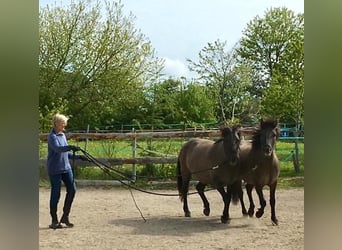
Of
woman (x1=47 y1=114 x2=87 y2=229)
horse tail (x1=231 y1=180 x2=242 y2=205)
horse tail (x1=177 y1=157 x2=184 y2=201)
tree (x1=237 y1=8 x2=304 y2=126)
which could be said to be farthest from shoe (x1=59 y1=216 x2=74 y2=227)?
tree (x1=237 y1=8 x2=304 y2=126)

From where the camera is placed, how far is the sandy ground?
2100 millimetres

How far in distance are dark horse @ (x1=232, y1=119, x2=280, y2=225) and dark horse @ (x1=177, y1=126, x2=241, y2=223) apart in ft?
0.19

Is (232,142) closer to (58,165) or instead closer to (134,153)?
(134,153)

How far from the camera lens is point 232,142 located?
2.35 meters

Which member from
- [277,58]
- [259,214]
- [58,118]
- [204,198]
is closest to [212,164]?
[204,198]

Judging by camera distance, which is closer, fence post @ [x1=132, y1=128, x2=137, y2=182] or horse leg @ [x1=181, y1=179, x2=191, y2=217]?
fence post @ [x1=132, y1=128, x2=137, y2=182]

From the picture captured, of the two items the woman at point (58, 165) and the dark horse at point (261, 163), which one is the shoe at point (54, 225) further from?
the dark horse at point (261, 163)

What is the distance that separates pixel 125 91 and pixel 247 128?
629mm

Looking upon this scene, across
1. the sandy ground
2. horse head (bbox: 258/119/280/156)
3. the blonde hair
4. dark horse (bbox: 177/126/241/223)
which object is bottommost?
the sandy ground

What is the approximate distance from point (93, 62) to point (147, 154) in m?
0.53

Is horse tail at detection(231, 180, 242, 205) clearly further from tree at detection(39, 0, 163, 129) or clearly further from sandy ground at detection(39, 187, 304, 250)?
tree at detection(39, 0, 163, 129)

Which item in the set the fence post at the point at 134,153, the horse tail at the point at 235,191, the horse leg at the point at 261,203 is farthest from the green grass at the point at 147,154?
the horse tail at the point at 235,191

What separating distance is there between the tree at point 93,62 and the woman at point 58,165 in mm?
80
